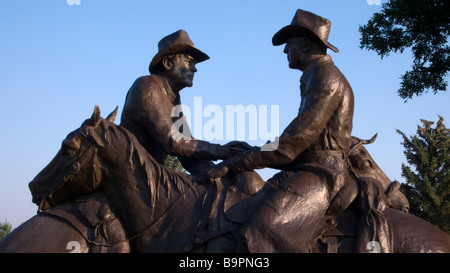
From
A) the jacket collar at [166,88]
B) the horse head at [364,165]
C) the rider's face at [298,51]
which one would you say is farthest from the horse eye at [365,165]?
the jacket collar at [166,88]

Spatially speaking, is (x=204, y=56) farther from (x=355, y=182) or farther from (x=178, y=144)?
(x=355, y=182)

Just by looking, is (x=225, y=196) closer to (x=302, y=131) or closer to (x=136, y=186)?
(x=136, y=186)

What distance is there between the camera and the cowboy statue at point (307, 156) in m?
4.50

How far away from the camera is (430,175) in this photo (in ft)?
45.1

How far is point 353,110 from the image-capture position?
206 inches

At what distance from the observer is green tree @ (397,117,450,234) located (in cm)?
1337

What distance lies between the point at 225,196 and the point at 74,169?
57.0 inches

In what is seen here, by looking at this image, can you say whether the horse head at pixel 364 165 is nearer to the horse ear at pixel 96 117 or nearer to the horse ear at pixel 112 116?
the horse ear at pixel 112 116

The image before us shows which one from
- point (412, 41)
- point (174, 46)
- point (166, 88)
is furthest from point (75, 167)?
point (412, 41)

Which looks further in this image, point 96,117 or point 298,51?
point 298,51

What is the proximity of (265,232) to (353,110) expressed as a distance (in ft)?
5.49

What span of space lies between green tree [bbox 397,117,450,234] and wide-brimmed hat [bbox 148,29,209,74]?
→ 30.6ft

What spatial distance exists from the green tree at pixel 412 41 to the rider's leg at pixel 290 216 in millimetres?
7876

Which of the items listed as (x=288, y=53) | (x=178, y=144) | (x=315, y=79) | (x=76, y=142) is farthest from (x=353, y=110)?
(x=76, y=142)
